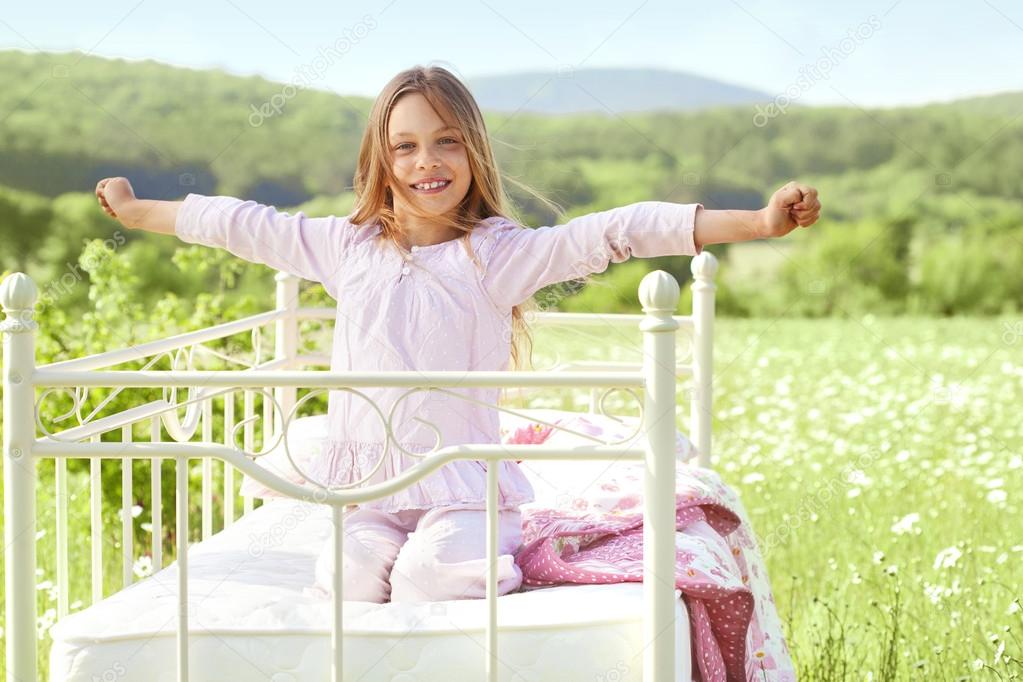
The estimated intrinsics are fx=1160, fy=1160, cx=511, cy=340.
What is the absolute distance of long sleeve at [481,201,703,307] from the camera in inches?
75.1

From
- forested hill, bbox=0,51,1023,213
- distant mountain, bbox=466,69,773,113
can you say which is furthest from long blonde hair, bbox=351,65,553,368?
distant mountain, bbox=466,69,773,113

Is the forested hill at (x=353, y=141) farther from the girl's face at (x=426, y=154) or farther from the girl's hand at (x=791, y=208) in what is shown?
the girl's hand at (x=791, y=208)

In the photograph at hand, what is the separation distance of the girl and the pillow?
0.58 metres


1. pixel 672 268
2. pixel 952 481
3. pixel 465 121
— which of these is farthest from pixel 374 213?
pixel 672 268

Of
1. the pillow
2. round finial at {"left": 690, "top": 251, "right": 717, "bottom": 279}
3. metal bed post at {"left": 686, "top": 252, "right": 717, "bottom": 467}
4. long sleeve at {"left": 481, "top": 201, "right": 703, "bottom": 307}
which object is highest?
round finial at {"left": 690, "top": 251, "right": 717, "bottom": 279}

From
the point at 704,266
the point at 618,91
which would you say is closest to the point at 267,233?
the point at 704,266

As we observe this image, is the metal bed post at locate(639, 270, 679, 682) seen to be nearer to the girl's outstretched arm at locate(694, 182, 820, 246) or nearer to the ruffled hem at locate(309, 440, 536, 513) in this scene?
the girl's outstretched arm at locate(694, 182, 820, 246)

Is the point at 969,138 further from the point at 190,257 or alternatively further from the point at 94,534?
the point at 94,534

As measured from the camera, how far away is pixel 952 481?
5117 mm

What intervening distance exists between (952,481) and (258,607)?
3959 mm

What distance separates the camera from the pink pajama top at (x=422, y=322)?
210 centimetres

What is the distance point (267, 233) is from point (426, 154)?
0.35 metres

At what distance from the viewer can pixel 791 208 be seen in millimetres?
1752

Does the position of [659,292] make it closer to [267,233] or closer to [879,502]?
[267,233]
